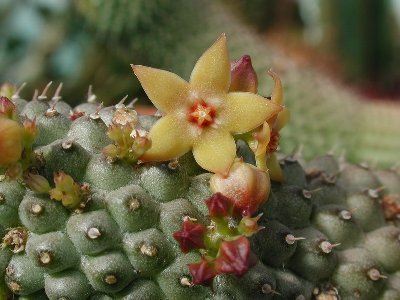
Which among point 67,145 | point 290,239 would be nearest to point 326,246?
point 290,239

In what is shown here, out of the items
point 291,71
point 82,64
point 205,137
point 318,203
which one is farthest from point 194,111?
point 82,64

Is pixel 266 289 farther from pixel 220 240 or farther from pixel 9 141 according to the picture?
pixel 9 141

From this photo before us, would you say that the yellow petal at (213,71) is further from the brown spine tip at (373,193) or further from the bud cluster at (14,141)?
the brown spine tip at (373,193)

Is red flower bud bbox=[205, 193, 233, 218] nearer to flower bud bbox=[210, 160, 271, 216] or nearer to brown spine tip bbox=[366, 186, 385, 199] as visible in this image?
flower bud bbox=[210, 160, 271, 216]

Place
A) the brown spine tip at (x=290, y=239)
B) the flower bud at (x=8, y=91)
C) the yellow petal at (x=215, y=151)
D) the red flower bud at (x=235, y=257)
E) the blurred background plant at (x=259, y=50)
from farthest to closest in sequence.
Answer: the blurred background plant at (x=259, y=50), the flower bud at (x=8, y=91), the brown spine tip at (x=290, y=239), the yellow petal at (x=215, y=151), the red flower bud at (x=235, y=257)

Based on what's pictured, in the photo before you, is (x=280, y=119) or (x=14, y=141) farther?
(x=280, y=119)

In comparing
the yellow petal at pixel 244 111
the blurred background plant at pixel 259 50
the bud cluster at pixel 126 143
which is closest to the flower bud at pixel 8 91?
the bud cluster at pixel 126 143
